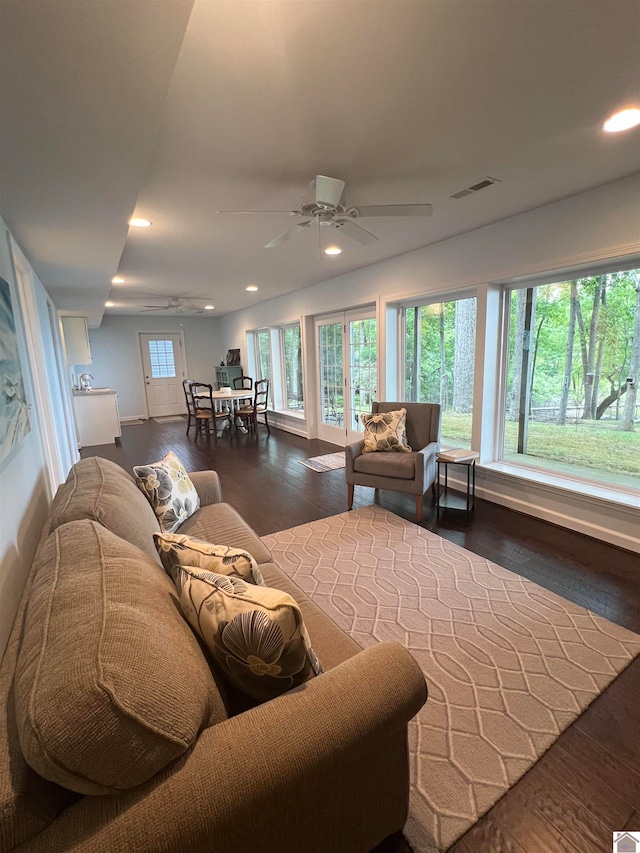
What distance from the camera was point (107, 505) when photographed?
1480 millimetres

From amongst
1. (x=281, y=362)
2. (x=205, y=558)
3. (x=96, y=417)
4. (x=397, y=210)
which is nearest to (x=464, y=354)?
(x=397, y=210)

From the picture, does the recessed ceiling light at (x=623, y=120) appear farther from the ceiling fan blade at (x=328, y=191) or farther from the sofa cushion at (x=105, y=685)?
the sofa cushion at (x=105, y=685)

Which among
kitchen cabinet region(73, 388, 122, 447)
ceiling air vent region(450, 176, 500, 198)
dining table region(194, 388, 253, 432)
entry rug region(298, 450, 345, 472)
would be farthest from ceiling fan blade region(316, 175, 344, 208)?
kitchen cabinet region(73, 388, 122, 447)

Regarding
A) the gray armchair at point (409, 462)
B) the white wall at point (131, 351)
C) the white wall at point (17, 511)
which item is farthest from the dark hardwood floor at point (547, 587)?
the white wall at point (131, 351)

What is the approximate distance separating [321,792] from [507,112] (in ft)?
8.41

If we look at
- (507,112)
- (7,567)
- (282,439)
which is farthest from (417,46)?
(282,439)

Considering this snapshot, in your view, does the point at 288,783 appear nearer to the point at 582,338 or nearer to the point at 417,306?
the point at 582,338

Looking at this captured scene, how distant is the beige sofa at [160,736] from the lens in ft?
2.10

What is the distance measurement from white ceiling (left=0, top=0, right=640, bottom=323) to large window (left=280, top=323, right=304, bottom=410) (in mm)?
4187

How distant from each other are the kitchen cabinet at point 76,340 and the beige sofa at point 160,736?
6.52 metres

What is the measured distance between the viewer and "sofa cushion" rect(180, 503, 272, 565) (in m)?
1.90

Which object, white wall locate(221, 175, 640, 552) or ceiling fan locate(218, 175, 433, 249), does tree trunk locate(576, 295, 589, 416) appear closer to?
white wall locate(221, 175, 640, 552)

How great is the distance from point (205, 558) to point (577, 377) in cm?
324

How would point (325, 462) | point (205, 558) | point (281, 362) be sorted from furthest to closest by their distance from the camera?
point (281, 362) < point (325, 462) < point (205, 558)
